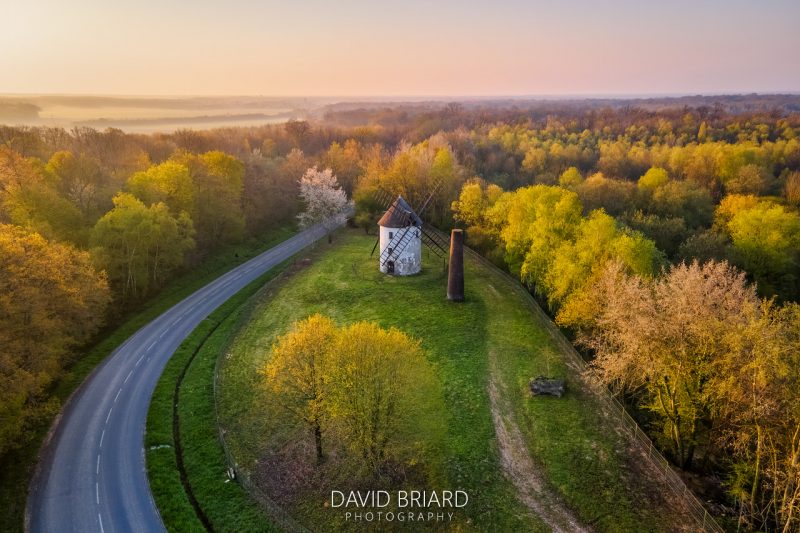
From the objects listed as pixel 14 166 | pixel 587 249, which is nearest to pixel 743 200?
pixel 587 249

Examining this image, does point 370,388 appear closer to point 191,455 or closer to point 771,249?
point 191,455

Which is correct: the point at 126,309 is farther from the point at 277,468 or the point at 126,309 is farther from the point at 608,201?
the point at 608,201

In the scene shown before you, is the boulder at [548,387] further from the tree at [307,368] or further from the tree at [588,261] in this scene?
the tree at [307,368]

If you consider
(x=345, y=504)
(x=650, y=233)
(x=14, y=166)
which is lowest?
(x=345, y=504)

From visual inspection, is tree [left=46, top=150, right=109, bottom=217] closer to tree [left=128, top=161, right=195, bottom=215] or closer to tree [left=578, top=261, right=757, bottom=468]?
tree [left=128, top=161, right=195, bottom=215]

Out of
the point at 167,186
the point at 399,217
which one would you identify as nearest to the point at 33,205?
the point at 167,186
